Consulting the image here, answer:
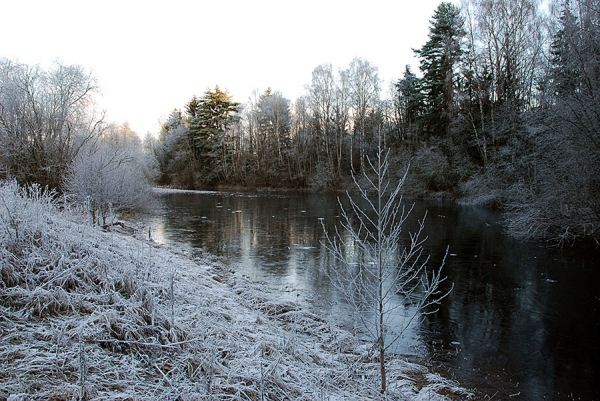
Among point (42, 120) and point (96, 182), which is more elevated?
point (42, 120)

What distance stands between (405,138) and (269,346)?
41181 millimetres

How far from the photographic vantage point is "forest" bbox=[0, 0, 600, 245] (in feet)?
40.6

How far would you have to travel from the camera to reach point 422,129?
121 feet

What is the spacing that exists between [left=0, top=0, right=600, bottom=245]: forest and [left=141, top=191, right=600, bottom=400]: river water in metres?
2.67

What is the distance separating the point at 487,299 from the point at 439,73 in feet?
94.9

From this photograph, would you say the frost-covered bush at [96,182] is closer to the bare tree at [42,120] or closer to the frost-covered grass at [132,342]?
the bare tree at [42,120]

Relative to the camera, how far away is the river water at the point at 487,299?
511 centimetres

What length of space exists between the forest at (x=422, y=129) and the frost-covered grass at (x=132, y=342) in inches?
104

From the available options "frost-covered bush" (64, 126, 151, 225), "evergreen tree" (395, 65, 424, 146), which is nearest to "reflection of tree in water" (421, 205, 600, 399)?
"frost-covered bush" (64, 126, 151, 225)

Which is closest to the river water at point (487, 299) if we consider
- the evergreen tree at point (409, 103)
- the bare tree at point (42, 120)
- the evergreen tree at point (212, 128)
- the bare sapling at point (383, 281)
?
the bare sapling at point (383, 281)

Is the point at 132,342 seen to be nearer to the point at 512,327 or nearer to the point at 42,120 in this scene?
the point at 512,327

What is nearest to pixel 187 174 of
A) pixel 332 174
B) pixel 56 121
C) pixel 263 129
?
pixel 263 129

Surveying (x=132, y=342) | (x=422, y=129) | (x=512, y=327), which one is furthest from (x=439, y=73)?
(x=132, y=342)

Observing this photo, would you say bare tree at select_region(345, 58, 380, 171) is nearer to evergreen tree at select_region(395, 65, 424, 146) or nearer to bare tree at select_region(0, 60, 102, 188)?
evergreen tree at select_region(395, 65, 424, 146)
